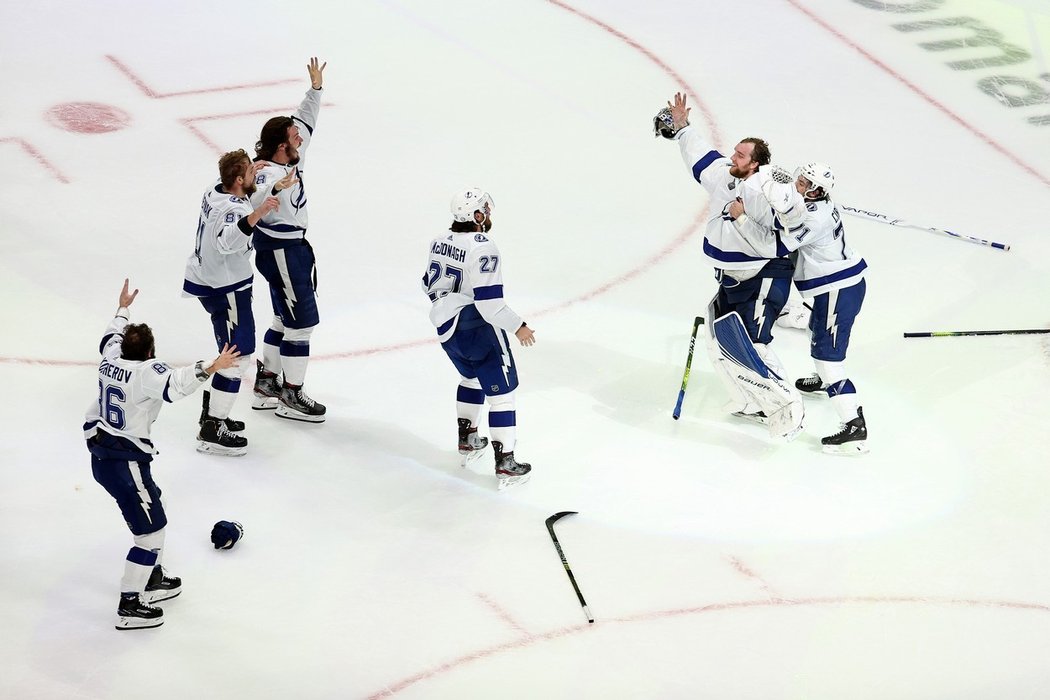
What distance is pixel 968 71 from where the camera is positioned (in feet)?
36.7

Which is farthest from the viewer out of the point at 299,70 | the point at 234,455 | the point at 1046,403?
the point at 299,70

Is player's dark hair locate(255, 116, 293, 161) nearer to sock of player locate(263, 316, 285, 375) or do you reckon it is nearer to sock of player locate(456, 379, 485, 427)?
sock of player locate(263, 316, 285, 375)

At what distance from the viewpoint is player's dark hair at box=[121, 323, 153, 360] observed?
18.7 ft

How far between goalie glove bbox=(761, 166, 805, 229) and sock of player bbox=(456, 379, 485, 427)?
1519mm

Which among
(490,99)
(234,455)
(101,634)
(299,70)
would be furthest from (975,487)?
(299,70)

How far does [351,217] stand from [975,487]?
393 centimetres

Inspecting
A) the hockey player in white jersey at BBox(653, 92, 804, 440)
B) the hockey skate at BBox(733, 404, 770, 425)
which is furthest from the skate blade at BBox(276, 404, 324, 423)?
the hockey skate at BBox(733, 404, 770, 425)

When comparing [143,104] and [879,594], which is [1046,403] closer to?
[879,594]

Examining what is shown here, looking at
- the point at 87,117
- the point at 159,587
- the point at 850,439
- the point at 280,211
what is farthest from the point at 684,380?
the point at 87,117

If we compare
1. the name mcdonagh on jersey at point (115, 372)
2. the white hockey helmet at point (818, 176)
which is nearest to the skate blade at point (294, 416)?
the name mcdonagh on jersey at point (115, 372)

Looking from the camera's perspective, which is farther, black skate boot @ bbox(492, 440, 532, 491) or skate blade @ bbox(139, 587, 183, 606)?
black skate boot @ bbox(492, 440, 532, 491)

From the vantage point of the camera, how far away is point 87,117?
32.8 ft

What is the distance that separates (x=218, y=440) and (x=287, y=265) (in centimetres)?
83

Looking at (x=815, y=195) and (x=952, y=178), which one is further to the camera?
(x=952, y=178)
